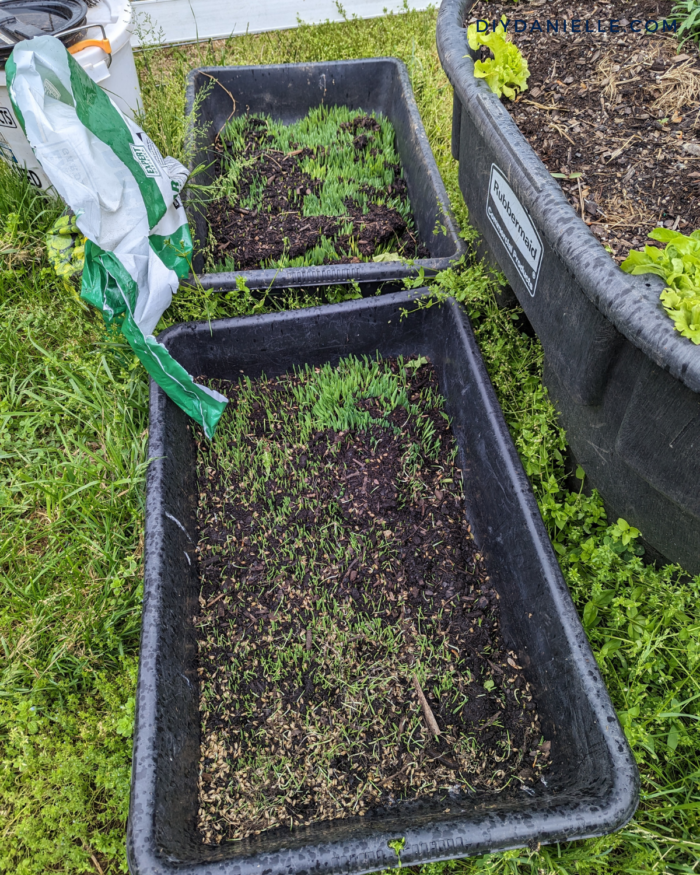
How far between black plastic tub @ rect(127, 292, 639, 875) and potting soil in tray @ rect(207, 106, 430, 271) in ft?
1.66

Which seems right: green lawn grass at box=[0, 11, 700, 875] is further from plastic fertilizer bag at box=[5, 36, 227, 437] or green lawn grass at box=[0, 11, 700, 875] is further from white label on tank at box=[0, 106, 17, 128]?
white label on tank at box=[0, 106, 17, 128]

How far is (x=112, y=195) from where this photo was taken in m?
1.67

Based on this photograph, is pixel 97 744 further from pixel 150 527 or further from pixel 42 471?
pixel 42 471

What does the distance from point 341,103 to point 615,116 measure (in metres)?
1.93

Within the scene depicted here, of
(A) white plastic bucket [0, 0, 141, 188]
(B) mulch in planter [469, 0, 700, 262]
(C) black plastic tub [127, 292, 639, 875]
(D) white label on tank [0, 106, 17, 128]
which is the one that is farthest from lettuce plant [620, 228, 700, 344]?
(D) white label on tank [0, 106, 17, 128]

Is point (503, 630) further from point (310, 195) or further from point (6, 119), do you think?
point (6, 119)

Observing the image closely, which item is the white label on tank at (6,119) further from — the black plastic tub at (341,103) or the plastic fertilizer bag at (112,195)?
the plastic fertilizer bag at (112,195)

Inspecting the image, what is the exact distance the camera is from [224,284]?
1.98 metres

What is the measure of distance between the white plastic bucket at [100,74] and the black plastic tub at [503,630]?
1.38 metres

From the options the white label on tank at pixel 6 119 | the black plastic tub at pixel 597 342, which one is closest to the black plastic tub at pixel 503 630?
the black plastic tub at pixel 597 342

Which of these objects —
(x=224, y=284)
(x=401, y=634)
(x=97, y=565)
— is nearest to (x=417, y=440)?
(x=401, y=634)

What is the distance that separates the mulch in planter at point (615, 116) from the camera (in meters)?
1.50
